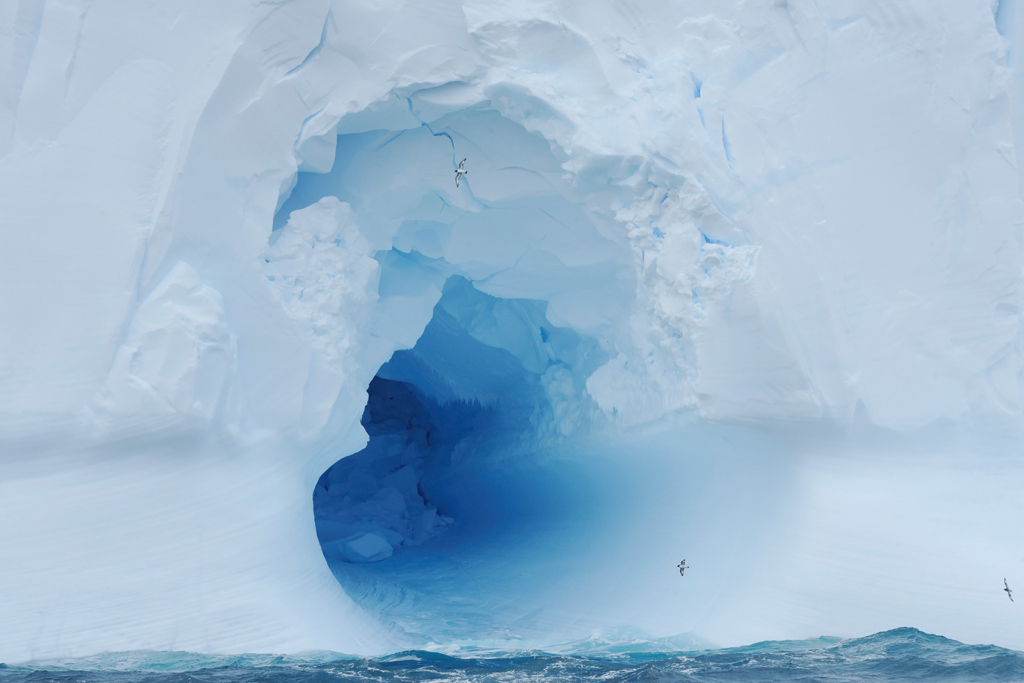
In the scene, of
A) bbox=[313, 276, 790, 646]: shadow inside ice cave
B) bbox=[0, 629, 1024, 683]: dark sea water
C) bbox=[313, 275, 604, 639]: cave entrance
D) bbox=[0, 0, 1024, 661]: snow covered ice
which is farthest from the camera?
bbox=[313, 275, 604, 639]: cave entrance

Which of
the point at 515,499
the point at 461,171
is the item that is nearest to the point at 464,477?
the point at 515,499

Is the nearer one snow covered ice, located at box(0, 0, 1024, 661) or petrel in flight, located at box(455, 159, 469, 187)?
snow covered ice, located at box(0, 0, 1024, 661)

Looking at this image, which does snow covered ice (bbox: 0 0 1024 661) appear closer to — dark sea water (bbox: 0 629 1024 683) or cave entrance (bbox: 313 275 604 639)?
dark sea water (bbox: 0 629 1024 683)

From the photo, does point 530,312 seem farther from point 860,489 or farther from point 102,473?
point 102,473

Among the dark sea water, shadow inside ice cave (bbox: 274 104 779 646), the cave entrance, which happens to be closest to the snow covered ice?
shadow inside ice cave (bbox: 274 104 779 646)

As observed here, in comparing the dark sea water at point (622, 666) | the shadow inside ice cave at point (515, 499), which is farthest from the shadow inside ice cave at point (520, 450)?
the dark sea water at point (622, 666)

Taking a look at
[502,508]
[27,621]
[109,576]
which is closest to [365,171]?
[109,576]
